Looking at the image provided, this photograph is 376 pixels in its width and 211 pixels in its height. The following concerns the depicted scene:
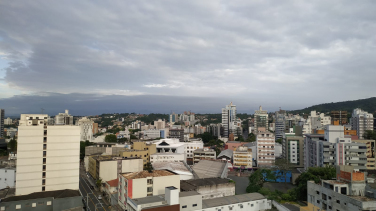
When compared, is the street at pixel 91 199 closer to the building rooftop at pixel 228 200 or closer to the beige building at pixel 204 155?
the building rooftop at pixel 228 200

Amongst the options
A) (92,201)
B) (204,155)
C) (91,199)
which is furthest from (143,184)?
(204,155)

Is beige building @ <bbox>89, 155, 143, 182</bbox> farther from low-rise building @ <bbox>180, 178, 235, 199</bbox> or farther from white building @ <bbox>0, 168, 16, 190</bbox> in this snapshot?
white building @ <bbox>0, 168, 16, 190</bbox>

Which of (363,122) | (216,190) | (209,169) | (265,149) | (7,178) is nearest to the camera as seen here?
(216,190)

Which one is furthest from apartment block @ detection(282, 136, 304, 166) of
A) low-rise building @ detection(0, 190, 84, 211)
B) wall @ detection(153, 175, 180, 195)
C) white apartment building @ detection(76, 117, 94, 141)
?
white apartment building @ detection(76, 117, 94, 141)

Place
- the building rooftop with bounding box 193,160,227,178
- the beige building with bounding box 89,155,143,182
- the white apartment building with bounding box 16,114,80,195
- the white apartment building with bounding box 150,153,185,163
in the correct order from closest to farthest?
the white apartment building with bounding box 16,114,80,195, the beige building with bounding box 89,155,143,182, the building rooftop with bounding box 193,160,227,178, the white apartment building with bounding box 150,153,185,163

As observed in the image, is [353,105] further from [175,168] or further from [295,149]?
[175,168]

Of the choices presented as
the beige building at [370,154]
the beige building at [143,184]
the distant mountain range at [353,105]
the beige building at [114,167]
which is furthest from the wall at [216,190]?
the distant mountain range at [353,105]

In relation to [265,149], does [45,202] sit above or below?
below
